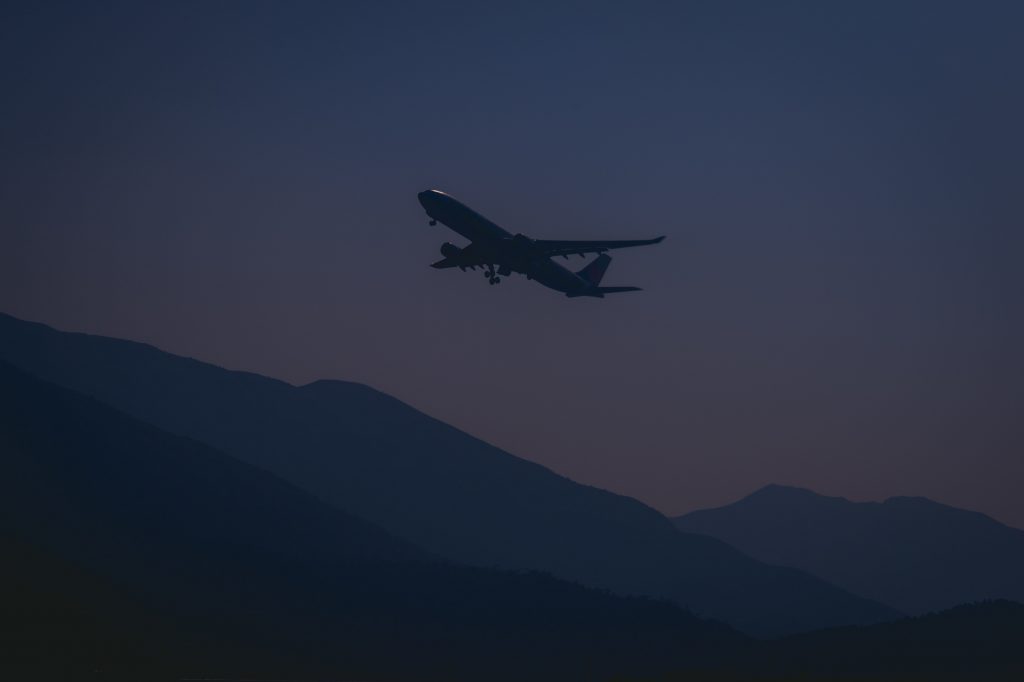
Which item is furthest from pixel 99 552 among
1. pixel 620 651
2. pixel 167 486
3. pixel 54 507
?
pixel 620 651

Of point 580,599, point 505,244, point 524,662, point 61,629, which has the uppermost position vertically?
point 505,244

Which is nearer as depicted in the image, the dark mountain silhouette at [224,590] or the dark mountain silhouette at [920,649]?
the dark mountain silhouette at [920,649]

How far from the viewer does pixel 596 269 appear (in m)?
108

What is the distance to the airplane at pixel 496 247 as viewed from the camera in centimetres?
7806

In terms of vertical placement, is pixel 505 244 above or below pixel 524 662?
above

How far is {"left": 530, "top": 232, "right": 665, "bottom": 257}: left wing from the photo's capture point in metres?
80.2

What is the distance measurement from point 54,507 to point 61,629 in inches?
2131

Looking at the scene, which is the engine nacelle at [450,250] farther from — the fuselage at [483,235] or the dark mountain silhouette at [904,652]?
the dark mountain silhouette at [904,652]

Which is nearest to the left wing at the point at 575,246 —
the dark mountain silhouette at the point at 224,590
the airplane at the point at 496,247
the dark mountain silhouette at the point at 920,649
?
the airplane at the point at 496,247

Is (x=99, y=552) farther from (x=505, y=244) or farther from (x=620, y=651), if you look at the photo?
(x=505, y=244)

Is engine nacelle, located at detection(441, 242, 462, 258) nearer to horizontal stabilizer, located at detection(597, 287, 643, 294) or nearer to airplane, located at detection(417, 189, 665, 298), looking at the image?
airplane, located at detection(417, 189, 665, 298)

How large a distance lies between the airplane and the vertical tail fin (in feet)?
64.6

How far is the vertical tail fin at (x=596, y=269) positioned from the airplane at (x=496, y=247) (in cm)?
1969

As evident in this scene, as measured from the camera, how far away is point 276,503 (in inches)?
7623
